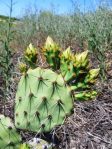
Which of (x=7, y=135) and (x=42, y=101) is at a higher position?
(x=42, y=101)

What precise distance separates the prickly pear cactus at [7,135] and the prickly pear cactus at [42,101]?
0.06m

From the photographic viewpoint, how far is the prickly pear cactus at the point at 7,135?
226 centimetres

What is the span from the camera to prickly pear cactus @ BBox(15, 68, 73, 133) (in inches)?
84.7

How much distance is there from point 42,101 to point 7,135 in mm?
310

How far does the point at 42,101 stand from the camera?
7.20ft

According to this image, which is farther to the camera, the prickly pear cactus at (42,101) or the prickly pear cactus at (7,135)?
the prickly pear cactus at (7,135)

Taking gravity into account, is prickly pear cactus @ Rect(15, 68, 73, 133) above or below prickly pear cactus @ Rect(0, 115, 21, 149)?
above

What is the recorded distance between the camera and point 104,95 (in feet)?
10.2

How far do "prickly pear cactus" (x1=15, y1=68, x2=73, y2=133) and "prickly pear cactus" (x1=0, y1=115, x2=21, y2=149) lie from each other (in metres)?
0.06

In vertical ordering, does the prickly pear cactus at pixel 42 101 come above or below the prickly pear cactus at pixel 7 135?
above

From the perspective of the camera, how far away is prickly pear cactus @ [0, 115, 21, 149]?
7.43 ft

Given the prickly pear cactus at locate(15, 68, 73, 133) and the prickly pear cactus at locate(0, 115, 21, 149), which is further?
the prickly pear cactus at locate(0, 115, 21, 149)

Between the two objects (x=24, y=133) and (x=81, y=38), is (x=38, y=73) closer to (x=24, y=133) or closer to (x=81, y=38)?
(x=24, y=133)

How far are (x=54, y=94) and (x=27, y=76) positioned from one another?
0.64 ft
